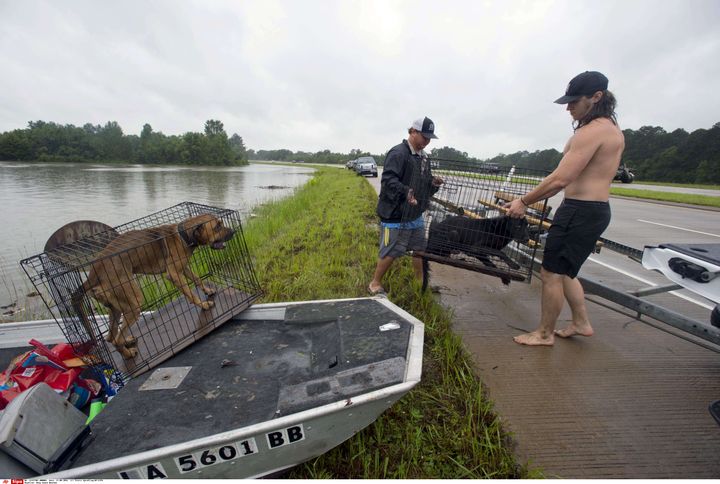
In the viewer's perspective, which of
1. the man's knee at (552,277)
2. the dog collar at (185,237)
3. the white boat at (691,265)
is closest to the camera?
the white boat at (691,265)

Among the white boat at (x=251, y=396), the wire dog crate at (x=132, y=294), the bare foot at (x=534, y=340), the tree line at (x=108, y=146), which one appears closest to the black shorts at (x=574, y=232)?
the bare foot at (x=534, y=340)

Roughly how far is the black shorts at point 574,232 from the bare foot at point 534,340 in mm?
671

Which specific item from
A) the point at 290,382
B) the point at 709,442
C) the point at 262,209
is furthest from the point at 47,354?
the point at 262,209

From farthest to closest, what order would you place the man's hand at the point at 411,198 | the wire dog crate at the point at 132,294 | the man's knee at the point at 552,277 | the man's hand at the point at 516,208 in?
the man's hand at the point at 411,198, the man's knee at the point at 552,277, the man's hand at the point at 516,208, the wire dog crate at the point at 132,294

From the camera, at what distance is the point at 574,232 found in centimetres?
258

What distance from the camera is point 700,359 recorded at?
2777mm

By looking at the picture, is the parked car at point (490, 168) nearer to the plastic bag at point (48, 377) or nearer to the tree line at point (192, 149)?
the plastic bag at point (48, 377)

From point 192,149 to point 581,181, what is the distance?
75010 millimetres

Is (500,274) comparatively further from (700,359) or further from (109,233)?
(109,233)

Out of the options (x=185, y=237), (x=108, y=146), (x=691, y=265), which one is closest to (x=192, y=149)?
(x=108, y=146)

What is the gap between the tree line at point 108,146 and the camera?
169 feet

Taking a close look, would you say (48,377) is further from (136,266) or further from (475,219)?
(475,219)

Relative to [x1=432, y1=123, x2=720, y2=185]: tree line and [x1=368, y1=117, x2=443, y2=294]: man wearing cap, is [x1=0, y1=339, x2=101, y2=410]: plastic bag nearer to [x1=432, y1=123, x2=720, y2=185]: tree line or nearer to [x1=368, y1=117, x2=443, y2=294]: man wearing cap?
[x1=368, y1=117, x2=443, y2=294]: man wearing cap

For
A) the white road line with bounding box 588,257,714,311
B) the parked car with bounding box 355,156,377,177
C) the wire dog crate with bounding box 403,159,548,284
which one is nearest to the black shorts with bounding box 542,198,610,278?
the wire dog crate with bounding box 403,159,548,284
